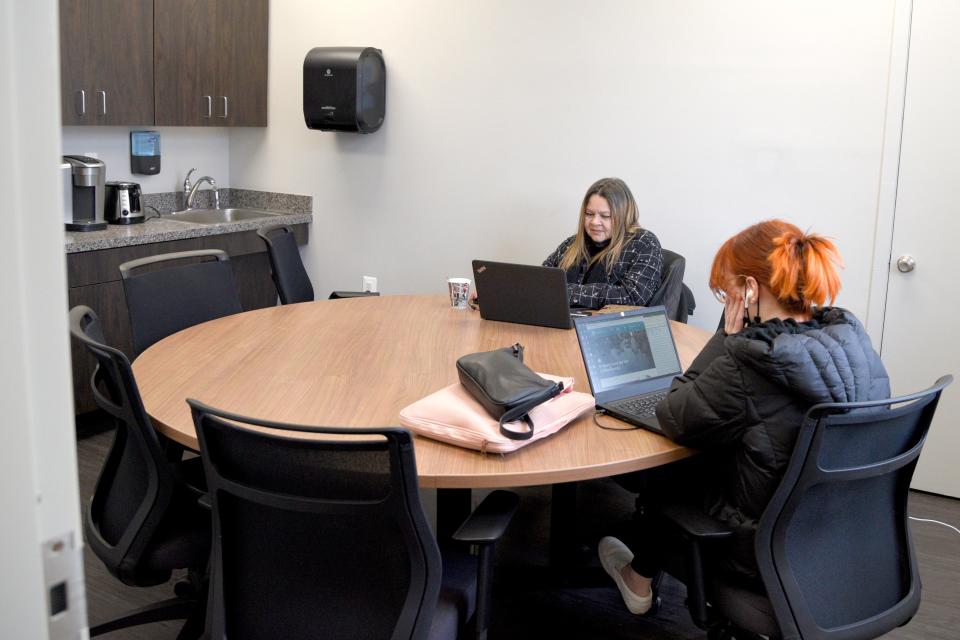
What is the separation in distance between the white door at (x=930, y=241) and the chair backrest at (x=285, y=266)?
2.39 m

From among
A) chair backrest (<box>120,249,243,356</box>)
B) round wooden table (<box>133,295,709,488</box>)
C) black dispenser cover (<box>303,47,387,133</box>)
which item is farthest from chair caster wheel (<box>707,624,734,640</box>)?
black dispenser cover (<box>303,47,387,133</box>)

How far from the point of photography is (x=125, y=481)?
2256mm

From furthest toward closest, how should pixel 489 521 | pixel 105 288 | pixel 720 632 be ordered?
pixel 105 288 → pixel 720 632 → pixel 489 521

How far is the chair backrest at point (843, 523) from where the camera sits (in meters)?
1.88

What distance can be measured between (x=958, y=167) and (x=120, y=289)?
3.52 metres

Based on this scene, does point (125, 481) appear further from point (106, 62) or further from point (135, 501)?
point (106, 62)

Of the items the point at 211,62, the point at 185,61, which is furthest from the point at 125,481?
the point at 211,62

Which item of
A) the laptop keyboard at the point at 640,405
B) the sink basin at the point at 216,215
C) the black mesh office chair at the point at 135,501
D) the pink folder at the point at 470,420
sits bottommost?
the black mesh office chair at the point at 135,501

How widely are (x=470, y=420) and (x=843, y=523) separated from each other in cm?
82

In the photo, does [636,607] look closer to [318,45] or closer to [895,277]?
[895,277]

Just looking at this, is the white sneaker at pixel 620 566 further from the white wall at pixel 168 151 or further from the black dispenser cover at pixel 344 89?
the white wall at pixel 168 151

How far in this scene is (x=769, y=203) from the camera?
400 centimetres

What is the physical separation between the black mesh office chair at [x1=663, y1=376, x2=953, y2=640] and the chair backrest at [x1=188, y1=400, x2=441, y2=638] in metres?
0.63

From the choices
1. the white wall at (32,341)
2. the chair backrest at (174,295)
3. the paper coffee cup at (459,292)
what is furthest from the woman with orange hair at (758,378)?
the chair backrest at (174,295)
